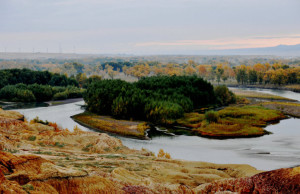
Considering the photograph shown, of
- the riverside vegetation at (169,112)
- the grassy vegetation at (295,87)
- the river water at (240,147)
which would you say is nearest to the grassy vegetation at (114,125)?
the riverside vegetation at (169,112)

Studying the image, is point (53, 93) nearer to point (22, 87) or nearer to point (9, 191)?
point (22, 87)

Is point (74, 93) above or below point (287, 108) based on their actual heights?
below

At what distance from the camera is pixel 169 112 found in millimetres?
47875

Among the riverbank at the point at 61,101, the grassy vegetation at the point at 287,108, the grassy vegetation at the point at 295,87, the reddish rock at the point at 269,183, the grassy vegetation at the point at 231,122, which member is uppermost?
the reddish rock at the point at 269,183

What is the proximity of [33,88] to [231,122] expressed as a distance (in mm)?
45414

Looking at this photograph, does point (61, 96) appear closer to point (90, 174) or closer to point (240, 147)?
point (240, 147)

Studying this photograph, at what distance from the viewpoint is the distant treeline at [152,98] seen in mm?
48688

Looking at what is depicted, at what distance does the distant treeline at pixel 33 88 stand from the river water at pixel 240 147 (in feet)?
84.2

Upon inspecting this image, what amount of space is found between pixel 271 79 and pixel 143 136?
249 feet

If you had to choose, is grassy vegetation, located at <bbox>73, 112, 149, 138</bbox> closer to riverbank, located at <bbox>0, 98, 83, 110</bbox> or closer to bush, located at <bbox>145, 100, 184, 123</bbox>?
bush, located at <bbox>145, 100, 184, 123</bbox>

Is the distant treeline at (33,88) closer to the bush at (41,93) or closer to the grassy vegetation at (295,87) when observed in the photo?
the bush at (41,93)

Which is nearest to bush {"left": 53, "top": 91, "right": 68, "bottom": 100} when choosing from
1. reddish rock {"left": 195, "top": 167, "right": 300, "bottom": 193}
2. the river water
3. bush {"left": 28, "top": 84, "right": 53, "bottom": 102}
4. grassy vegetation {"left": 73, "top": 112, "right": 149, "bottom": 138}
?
bush {"left": 28, "top": 84, "right": 53, "bottom": 102}

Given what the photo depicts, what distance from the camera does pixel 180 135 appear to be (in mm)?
39906

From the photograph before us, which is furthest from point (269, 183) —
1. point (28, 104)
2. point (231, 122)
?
point (28, 104)
